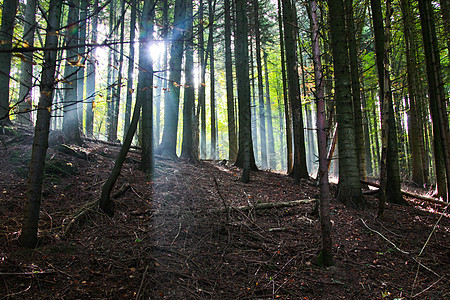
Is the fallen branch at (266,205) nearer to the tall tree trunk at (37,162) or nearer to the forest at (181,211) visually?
the forest at (181,211)

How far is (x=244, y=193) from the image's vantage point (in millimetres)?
6465

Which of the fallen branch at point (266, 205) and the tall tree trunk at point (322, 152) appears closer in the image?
the tall tree trunk at point (322, 152)

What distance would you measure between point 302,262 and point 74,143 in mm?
6806

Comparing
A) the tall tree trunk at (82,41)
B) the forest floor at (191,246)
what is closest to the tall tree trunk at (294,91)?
the forest floor at (191,246)

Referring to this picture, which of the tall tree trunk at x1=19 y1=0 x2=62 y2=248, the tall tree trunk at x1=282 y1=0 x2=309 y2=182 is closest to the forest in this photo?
the tall tree trunk at x1=19 y1=0 x2=62 y2=248

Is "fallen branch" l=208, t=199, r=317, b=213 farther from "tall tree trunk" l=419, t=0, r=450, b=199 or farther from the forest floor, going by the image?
"tall tree trunk" l=419, t=0, r=450, b=199

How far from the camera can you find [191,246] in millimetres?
3947

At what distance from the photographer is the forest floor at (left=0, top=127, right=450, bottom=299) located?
3008 mm

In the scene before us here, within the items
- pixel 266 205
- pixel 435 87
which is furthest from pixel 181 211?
pixel 435 87

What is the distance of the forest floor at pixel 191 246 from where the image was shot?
9.87ft

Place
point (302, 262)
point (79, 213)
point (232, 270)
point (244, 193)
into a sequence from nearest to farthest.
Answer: point (232, 270), point (302, 262), point (79, 213), point (244, 193)

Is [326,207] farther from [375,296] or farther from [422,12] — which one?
[422,12]

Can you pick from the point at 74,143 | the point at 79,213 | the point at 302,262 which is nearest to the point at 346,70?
the point at 302,262

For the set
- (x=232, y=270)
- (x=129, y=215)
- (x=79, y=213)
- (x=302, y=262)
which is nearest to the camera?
(x=232, y=270)
